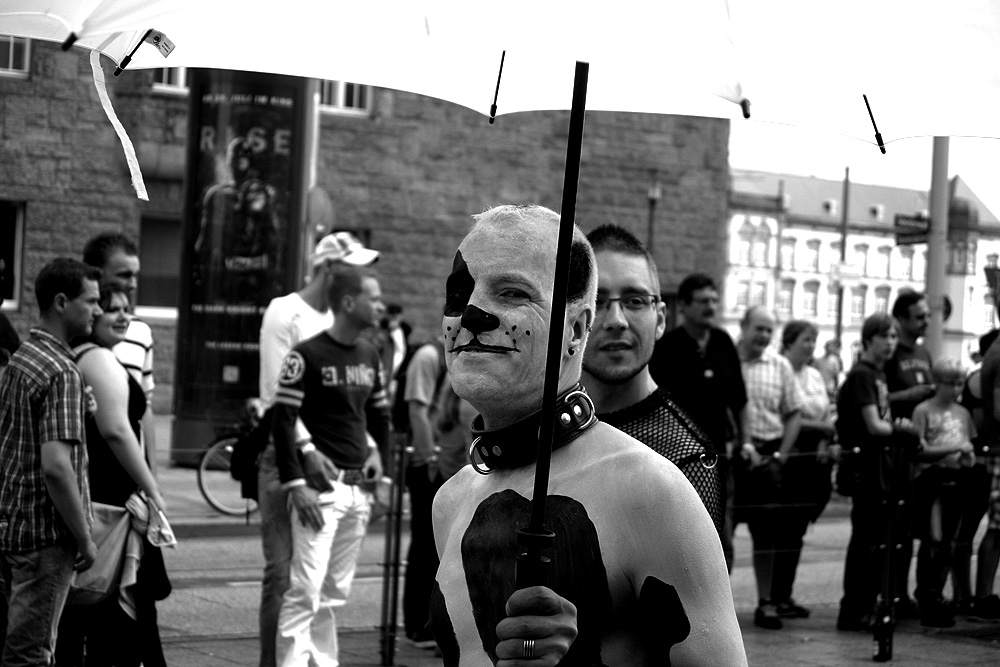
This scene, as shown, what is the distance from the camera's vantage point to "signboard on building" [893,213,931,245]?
16.5m

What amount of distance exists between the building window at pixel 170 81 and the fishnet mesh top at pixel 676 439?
17900 mm

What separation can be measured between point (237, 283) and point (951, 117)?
42.5ft

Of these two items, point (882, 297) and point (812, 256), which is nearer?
point (812, 256)

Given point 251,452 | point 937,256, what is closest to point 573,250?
point 251,452

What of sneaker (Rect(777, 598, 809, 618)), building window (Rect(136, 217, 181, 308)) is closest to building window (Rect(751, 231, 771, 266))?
building window (Rect(136, 217, 181, 308))

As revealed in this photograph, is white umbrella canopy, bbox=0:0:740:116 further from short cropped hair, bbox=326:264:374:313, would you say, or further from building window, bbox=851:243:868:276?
building window, bbox=851:243:868:276

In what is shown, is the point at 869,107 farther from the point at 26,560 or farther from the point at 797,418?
the point at 797,418

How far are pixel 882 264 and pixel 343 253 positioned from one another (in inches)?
3441

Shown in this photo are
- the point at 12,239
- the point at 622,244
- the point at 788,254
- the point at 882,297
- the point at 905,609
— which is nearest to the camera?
the point at 622,244

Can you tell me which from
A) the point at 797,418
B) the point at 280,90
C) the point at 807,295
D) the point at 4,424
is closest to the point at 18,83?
the point at 280,90

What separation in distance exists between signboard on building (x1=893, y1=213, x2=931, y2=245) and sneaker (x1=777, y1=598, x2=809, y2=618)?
326 inches

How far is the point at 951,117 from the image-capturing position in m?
2.73

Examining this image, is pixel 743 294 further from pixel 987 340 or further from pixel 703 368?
pixel 703 368

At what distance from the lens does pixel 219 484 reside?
1252 cm
